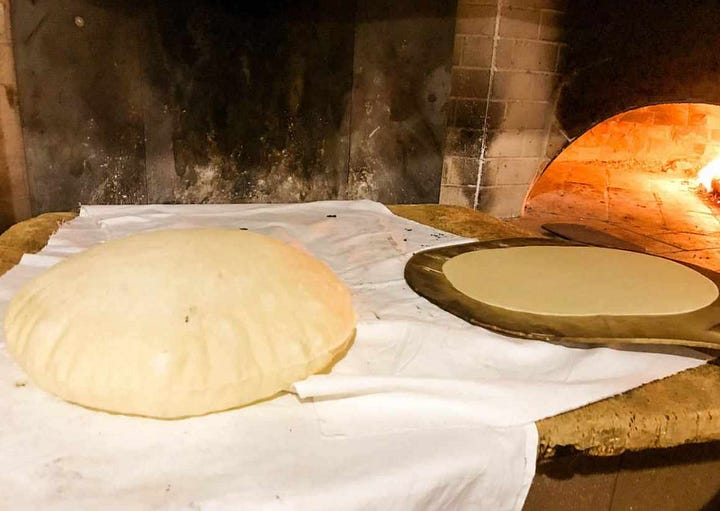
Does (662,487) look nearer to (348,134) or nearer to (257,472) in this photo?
(257,472)

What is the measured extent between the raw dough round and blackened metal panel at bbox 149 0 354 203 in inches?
59.7

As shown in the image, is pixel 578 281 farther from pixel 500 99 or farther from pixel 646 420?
pixel 500 99

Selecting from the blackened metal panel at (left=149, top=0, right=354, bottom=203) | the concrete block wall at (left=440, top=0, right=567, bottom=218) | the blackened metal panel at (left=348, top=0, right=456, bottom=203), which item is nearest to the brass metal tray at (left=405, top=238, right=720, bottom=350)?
the blackened metal panel at (left=149, top=0, right=354, bottom=203)

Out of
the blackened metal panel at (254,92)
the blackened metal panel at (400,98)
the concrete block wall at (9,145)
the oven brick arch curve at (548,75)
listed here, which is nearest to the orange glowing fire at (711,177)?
the oven brick arch curve at (548,75)

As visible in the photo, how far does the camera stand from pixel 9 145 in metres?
2.19

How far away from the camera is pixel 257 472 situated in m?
0.67

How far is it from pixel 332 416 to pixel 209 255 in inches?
13.7

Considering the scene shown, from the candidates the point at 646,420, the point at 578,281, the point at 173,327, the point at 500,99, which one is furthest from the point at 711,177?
the point at 173,327

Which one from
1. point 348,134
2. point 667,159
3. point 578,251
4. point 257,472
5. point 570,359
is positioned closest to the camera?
point 257,472

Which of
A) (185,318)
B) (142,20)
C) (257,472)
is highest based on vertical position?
(142,20)

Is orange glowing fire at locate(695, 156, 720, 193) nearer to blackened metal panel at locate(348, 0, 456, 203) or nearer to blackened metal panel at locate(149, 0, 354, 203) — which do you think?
blackened metal panel at locate(348, 0, 456, 203)

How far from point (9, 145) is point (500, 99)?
2.29 metres

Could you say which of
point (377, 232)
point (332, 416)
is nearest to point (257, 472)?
point (332, 416)

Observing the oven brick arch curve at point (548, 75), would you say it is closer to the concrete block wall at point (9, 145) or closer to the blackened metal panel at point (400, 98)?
the blackened metal panel at point (400, 98)
